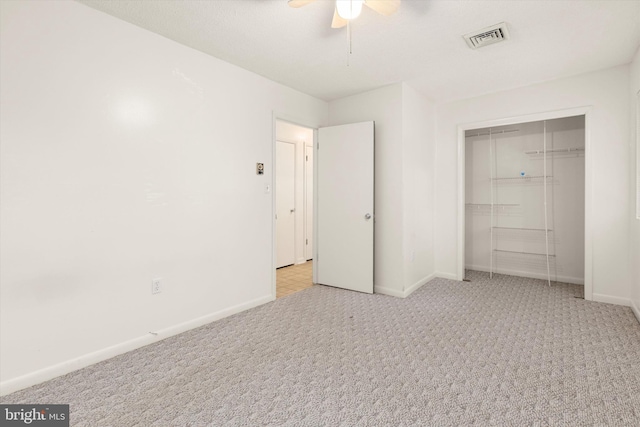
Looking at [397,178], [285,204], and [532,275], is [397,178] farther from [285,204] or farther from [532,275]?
[532,275]

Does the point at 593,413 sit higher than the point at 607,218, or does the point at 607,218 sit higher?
the point at 607,218

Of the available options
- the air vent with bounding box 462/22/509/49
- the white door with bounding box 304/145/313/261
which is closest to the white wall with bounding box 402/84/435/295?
the air vent with bounding box 462/22/509/49

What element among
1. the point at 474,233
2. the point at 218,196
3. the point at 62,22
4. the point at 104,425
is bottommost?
the point at 104,425

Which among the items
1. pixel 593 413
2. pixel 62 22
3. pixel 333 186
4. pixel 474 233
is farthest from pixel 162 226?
pixel 474 233

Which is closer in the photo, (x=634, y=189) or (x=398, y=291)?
(x=634, y=189)

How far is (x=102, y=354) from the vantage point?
87.6 inches

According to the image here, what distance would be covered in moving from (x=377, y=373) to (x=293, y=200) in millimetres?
3682

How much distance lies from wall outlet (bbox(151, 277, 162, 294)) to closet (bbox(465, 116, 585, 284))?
404 centimetres

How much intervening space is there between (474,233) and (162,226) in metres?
4.14

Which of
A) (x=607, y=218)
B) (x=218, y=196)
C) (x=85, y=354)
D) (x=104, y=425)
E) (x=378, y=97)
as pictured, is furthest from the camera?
(x=378, y=97)

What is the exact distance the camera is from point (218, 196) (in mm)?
2936

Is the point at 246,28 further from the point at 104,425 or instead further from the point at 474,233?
the point at 474,233

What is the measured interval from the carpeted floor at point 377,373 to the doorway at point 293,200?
2148 mm

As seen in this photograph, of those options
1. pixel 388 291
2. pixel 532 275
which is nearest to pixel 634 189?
pixel 532 275
